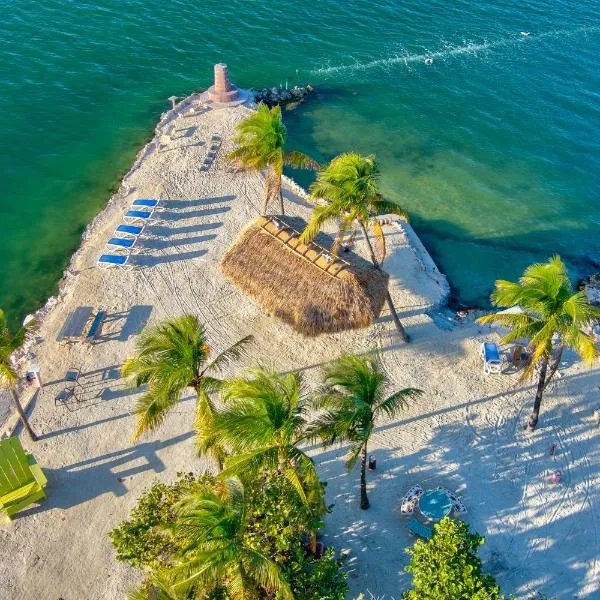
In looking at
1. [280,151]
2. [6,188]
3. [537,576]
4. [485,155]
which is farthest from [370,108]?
[537,576]

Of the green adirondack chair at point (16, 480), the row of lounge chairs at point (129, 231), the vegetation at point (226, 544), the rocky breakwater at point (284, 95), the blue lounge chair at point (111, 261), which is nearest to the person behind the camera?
the vegetation at point (226, 544)

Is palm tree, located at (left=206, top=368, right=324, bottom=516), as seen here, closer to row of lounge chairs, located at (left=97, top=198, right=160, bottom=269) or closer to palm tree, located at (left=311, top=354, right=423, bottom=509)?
palm tree, located at (left=311, top=354, right=423, bottom=509)

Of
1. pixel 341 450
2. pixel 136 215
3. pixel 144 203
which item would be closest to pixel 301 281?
pixel 341 450

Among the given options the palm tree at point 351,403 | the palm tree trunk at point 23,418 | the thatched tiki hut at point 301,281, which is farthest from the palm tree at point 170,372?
the thatched tiki hut at point 301,281

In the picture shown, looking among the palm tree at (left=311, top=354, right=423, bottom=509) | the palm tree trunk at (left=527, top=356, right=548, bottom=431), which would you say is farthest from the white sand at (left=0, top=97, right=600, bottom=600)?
the palm tree at (left=311, top=354, right=423, bottom=509)

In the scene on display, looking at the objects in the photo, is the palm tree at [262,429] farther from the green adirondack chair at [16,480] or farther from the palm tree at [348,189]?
the palm tree at [348,189]

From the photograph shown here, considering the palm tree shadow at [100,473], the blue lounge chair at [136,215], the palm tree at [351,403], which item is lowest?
the palm tree shadow at [100,473]

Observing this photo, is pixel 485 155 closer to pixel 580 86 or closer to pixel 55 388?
pixel 580 86
